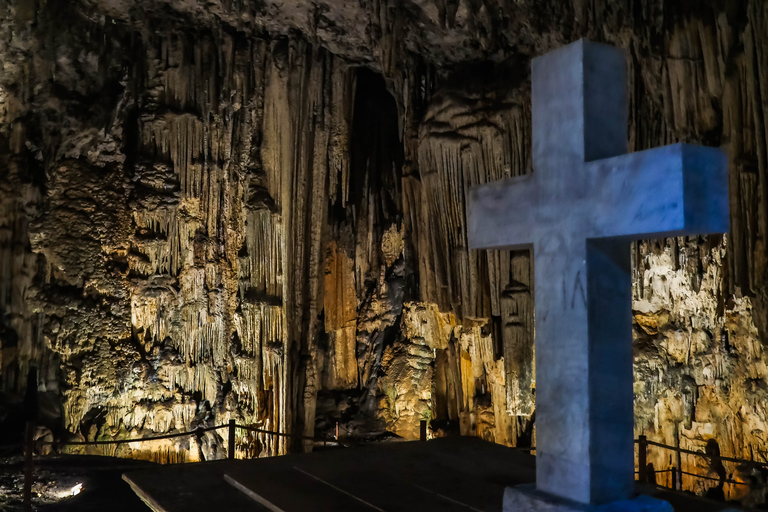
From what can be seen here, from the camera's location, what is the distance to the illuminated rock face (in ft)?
24.8

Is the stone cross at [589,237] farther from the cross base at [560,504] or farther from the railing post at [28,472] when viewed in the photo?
the railing post at [28,472]

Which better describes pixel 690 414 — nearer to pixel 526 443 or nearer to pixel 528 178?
pixel 526 443

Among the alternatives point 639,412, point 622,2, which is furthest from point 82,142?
point 639,412

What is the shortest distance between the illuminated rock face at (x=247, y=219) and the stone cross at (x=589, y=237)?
530 cm

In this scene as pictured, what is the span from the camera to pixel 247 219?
898 centimetres

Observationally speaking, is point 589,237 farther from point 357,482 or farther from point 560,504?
point 357,482

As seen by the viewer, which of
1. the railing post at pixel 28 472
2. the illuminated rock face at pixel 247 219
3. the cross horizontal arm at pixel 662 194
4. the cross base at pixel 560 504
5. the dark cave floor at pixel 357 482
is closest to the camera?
the cross horizontal arm at pixel 662 194

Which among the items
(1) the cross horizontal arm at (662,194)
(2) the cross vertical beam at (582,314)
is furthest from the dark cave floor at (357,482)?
(1) the cross horizontal arm at (662,194)

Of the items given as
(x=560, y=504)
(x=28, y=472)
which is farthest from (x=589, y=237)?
(x=28, y=472)

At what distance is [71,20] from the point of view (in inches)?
A: 328

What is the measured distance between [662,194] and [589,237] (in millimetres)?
224

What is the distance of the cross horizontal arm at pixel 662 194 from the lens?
5.45 feet

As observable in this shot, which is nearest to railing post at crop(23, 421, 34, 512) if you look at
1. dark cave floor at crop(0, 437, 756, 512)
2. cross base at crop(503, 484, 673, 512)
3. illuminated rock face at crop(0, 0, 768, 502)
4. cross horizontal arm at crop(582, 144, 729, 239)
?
dark cave floor at crop(0, 437, 756, 512)

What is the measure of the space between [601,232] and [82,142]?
828 cm
